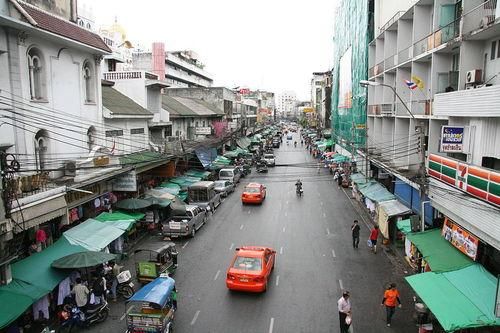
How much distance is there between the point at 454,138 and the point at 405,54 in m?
11.6

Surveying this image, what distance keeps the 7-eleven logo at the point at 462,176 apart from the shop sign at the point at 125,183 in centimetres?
1697

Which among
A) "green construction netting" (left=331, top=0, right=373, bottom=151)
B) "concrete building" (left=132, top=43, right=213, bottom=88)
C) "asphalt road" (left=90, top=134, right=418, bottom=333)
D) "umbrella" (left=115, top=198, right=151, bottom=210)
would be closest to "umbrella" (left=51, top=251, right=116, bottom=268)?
"asphalt road" (left=90, top=134, right=418, bottom=333)

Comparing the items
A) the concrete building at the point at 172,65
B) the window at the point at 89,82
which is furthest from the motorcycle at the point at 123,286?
the concrete building at the point at 172,65

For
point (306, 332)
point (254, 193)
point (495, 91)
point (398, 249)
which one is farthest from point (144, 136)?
point (495, 91)

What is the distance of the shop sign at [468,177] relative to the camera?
12.2 metres

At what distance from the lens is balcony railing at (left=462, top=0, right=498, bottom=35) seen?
14.0 m

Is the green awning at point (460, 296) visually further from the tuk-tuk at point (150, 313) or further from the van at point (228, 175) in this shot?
the van at point (228, 175)

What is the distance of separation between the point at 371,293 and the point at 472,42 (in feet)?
34.4

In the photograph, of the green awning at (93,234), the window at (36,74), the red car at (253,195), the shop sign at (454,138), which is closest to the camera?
the shop sign at (454,138)

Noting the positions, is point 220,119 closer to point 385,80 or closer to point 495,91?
point 385,80

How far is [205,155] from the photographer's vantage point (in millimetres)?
42188

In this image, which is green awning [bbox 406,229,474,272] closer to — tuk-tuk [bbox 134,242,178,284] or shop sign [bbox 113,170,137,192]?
tuk-tuk [bbox 134,242,178,284]

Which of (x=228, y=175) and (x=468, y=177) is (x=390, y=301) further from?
(x=228, y=175)

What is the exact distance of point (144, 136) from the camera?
31.8 metres
